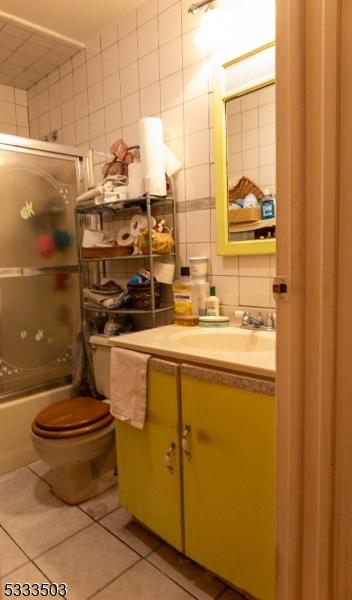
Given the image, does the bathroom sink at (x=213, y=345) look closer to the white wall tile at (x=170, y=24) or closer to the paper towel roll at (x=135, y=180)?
the paper towel roll at (x=135, y=180)

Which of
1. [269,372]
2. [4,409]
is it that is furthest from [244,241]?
[4,409]

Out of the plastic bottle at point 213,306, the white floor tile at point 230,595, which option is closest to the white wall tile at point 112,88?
the plastic bottle at point 213,306

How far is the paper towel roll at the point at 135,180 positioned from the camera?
70.3 inches

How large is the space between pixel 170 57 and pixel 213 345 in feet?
4.51

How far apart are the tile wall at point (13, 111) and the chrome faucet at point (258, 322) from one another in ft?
7.41

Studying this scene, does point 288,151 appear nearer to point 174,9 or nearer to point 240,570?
point 240,570

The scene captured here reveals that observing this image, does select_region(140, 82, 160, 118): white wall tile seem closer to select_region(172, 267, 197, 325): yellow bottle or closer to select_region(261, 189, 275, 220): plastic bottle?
select_region(261, 189, 275, 220): plastic bottle

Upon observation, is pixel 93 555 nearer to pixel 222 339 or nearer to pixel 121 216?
pixel 222 339

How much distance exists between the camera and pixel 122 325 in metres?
2.03

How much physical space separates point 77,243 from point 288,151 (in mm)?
1934

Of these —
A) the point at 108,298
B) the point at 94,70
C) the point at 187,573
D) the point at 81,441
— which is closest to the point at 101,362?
the point at 108,298

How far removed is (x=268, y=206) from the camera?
151cm

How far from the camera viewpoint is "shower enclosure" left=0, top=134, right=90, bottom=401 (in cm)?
204

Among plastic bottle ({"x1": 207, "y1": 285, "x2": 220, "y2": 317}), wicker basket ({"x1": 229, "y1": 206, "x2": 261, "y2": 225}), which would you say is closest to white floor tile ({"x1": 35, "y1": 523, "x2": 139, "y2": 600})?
plastic bottle ({"x1": 207, "y1": 285, "x2": 220, "y2": 317})
